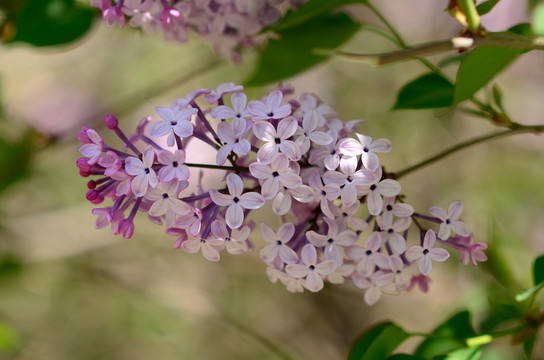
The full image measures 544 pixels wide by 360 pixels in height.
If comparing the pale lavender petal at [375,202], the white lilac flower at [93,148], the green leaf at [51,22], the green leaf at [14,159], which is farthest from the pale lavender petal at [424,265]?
the green leaf at [14,159]

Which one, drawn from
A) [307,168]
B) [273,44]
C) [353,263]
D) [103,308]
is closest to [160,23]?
[273,44]

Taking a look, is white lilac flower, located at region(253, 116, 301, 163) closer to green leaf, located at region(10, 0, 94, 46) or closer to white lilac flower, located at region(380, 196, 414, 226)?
white lilac flower, located at region(380, 196, 414, 226)

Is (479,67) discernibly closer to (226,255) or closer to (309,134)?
(309,134)

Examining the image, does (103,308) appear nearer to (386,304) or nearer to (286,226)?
(386,304)

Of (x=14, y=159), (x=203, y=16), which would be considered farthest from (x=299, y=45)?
(x=14, y=159)

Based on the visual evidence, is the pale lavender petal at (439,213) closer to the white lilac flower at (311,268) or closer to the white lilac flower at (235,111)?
the white lilac flower at (311,268)

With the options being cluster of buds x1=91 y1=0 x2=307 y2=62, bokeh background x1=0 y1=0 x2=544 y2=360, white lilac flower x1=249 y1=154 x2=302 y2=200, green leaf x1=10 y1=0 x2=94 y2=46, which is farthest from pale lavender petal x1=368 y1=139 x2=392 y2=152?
bokeh background x1=0 y1=0 x2=544 y2=360

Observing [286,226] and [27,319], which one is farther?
[27,319]

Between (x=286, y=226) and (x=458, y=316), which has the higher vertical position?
(x=286, y=226)

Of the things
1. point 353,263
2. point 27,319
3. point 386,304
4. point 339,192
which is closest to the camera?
point 339,192
